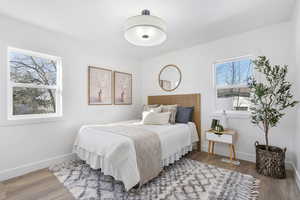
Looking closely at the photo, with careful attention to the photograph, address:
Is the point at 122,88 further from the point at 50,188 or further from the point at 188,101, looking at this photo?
the point at 50,188

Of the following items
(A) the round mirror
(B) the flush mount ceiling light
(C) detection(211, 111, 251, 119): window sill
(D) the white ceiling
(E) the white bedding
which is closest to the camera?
(B) the flush mount ceiling light

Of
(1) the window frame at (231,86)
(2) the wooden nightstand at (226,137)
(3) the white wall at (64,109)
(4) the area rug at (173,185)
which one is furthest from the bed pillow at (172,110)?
(3) the white wall at (64,109)

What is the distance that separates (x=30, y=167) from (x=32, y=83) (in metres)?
1.40

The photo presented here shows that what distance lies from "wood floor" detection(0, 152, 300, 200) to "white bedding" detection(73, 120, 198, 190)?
20.4 inches

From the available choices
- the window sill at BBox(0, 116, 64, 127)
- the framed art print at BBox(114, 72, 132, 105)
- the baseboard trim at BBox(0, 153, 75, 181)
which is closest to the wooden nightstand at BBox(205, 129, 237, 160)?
the framed art print at BBox(114, 72, 132, 105)

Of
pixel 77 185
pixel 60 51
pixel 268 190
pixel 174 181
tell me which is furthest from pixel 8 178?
pixel 268 190

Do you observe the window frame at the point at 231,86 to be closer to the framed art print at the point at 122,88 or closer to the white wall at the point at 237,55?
the white wall at the point at 237,55

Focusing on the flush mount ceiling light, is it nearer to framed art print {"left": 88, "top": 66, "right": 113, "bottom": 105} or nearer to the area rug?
framed art print {"left": 88, "top": 66, "right": 113, "bottom": 105}

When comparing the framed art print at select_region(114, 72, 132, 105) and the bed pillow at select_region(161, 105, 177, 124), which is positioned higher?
the framed art print at select_region(114, 72, 132, 105)

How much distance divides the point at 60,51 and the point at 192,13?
2.47 m

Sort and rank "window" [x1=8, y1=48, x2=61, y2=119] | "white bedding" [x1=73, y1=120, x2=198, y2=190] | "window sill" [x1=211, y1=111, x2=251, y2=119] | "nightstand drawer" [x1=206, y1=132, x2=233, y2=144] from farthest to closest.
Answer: "window sill" [x1=211, y1=111, x2=251, y2=119], "nightstand drawer" [x1=206, y1=132, x2=233, y2=144], "window" [x1=8, y1=48, x2=61, y2=119], "white bedding" [x1=73, y1=120, x2=198, y2=190]

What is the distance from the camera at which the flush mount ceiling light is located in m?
1.65

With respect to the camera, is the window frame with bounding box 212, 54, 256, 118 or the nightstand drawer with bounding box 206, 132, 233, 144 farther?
the window frame with bounding box 212, 54, 256, 118

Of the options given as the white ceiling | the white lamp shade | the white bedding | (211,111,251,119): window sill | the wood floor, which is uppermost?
the white ceiling
